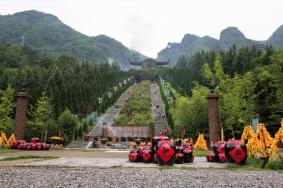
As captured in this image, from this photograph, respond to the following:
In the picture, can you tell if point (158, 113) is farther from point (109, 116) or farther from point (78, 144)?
point (78, 144)

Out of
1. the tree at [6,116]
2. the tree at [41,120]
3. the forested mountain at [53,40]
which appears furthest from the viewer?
the forested mountain at [53,40]

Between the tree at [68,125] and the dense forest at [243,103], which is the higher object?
the dense forest at [243,103]

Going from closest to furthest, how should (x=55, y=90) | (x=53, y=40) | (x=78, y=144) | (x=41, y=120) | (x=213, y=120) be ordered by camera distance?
1. (x=213, y=120)
2. (x=78, y=144)
3. (x=41, y=120)
4. (x=55, y=90)
5. (x=53, y=40)

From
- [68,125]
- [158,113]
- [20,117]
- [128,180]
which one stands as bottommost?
[128,180]

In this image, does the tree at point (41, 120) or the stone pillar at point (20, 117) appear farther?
the tree at point (41, 120)

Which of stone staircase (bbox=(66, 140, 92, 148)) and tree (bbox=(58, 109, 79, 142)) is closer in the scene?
stone staircase (bbox=(66, 140, 92, 148))

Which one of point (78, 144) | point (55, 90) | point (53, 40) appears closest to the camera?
point (78, 144)

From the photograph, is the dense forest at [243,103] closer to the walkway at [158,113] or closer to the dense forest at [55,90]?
the walkway at [158,113]

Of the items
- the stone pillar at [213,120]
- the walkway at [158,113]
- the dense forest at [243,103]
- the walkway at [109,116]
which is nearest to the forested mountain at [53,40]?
the walkway at [158,113]

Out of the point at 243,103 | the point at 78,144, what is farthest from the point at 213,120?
the point at 78,144

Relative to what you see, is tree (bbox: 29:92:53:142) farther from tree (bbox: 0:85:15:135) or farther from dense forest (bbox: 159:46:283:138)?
dense forest (bbox: 159:46:283:138)

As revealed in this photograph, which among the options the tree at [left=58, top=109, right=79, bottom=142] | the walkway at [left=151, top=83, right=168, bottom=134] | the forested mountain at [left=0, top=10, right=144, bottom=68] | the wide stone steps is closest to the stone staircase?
the wide stone steps

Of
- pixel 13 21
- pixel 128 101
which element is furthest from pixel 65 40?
pixel 128 101

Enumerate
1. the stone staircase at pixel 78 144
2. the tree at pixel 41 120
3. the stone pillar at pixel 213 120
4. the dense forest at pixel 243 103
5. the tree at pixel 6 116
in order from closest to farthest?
the stone pillar at pixel 213 120
the dense forest at pixel 243 103
the stone staircase at pixel 78 144
the tree at pixel 6 116
the tree at pixel 41 120
